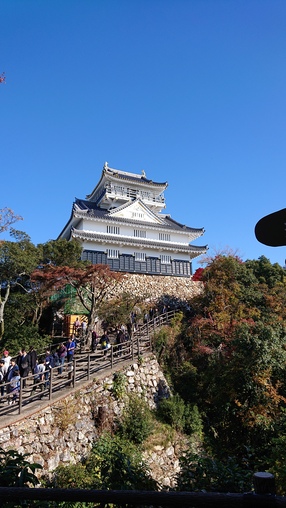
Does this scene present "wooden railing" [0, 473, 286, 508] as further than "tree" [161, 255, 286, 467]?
No

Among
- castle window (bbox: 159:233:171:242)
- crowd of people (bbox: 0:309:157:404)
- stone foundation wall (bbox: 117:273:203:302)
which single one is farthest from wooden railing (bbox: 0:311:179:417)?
castle window (bbox: 159:233:171:242)

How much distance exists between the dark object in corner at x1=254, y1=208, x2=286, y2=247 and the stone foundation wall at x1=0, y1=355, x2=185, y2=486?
29.0 ft

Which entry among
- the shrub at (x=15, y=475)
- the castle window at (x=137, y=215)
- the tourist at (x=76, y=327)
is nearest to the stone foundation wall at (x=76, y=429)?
the tourist at (x=76, y=327)

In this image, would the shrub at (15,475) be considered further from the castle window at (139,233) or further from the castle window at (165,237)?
the castle window at (165,237)

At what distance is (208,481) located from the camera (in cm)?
497

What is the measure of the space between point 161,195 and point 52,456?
1359 inches

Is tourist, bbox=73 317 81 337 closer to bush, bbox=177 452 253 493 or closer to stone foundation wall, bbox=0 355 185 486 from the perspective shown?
stone foundation wall, bbox=0 355 185 486

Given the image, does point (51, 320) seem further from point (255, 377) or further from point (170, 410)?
point (255, 377)

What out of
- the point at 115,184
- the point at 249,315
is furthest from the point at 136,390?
the point at 115,184

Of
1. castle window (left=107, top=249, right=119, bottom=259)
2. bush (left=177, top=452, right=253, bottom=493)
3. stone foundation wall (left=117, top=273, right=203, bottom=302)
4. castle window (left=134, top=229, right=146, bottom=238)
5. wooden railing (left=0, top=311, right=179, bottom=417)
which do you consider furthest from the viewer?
castle window (left=134, top=229, right=146, bottom=238)

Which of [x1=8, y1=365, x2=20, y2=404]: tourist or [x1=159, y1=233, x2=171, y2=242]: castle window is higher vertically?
[x1=159, y1=233, x2=171, y2=242]: castle window

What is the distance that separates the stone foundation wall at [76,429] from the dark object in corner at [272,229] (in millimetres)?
8839

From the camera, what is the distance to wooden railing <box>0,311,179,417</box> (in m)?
9.96

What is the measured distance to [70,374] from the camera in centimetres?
1167
